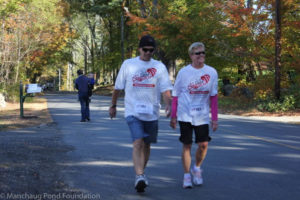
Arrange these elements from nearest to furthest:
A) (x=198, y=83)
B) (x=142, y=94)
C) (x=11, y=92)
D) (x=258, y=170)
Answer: (x=142, y=94)
(x=198, y=83)
(x=258, y=170)
(x=11, y=92)

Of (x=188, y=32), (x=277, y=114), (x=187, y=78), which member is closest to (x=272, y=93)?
(x=277, y=114)

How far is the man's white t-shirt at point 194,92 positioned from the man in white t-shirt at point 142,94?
30cm

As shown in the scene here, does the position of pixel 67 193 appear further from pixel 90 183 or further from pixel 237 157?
pixel 237 157

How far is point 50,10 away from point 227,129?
30315 millimetres

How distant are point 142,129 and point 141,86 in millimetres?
525

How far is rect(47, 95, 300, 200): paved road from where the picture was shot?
5.54 m

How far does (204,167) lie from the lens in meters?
7.23

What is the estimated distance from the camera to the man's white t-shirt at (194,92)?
581 cm

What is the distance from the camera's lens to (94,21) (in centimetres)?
6119

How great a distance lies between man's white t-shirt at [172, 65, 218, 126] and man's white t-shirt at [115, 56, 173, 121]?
1.20 ft

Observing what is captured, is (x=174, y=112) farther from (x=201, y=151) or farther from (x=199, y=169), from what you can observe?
(x=199, y=169)

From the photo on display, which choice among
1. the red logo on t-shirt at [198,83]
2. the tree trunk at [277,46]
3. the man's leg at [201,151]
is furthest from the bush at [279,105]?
the red logo on t-shirt at [198,83]

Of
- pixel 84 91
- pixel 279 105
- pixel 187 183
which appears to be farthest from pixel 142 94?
pixel 279 105

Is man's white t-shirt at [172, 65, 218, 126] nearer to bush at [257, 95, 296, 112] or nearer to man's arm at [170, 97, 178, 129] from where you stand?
man's arm at [170, 97, 178, 129]
